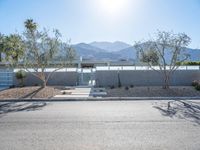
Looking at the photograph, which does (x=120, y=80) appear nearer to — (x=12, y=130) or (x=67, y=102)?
(x=67, y=102)

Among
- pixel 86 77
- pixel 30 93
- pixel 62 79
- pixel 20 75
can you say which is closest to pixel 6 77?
pixel 20 75

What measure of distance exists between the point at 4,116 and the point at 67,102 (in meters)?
4.07

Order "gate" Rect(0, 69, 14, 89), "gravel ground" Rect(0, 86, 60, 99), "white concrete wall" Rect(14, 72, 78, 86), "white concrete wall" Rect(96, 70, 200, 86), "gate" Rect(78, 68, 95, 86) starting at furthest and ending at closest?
"gate" Rect(0, 69, 14, 89) → "gate" Rect(78, 68, 95, 86) → "white concrete wall" Rect(14, 72, 78, 86) → "white concrete wall" Rect(96, 70, 200, 86) → "gravel ground" Rect(0, 86, 60, 99)

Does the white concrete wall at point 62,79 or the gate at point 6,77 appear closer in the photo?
the white concrete wall at point 62,79

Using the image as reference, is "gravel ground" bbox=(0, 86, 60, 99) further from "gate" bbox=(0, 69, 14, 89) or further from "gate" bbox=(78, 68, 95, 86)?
"gate" bbox=(0, 69, 14, 89)

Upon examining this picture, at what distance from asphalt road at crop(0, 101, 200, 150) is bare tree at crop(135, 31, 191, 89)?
201 inches

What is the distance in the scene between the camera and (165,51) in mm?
16953

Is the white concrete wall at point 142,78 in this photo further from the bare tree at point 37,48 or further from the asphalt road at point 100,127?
the asphalt road at point 100,127

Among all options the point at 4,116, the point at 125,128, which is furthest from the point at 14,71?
the point at 125,128

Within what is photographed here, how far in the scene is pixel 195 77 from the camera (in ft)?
65.8

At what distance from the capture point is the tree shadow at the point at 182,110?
31.2ft

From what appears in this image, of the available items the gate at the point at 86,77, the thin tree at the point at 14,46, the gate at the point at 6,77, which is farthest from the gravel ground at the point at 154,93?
the gate at the point at 6,77

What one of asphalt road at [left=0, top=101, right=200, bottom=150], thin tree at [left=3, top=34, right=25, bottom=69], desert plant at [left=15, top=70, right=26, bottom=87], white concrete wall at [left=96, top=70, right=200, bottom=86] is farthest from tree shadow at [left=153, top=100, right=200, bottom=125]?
desert plant at [left=15, top=70, right=26, bottom=87]

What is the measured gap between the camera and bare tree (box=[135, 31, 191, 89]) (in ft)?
53.4
